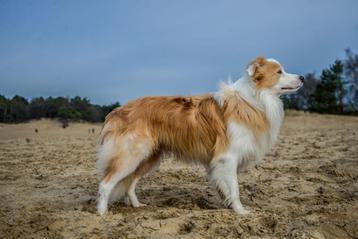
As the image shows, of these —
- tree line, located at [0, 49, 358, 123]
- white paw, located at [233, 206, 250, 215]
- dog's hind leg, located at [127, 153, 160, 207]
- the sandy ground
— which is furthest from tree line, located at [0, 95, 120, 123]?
white paw, located at [233, 206, 250, 215]

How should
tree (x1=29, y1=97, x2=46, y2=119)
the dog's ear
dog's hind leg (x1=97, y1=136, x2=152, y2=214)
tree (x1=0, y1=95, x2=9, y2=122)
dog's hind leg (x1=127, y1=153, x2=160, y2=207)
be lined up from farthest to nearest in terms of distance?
tree (x1=29, y1=97, x2=46, y2=119)
tree (x1=0, y1=95, x2=9, y2=122)
dog's hind leg (x1=127, y1=153, x2=160, y2=207)
the dog's ear
dog's hind leg (x1=97, y1=136, x2=152, y2=214)

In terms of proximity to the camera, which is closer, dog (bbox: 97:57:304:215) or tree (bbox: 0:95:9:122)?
dog (bbox: 97:57:304:215)

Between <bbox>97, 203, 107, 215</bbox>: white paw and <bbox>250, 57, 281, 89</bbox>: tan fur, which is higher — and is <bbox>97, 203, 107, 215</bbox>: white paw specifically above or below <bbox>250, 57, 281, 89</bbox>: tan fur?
below

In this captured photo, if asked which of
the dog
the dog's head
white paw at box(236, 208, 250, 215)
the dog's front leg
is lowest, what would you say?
white paw at box(236, 208, 250, 215)

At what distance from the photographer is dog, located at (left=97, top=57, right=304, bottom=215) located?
17.3ft

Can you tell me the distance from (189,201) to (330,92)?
1451 inches

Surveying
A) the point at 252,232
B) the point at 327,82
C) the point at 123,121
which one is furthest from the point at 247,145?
the point at 327,82

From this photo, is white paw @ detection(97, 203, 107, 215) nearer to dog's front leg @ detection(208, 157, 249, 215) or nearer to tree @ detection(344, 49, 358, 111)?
dog's front leg @ detection(208, 157, 249, 215)

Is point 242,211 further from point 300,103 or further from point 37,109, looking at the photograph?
point 300,103

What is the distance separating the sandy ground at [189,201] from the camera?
169 inches

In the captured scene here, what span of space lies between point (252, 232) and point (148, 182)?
352 centimetres

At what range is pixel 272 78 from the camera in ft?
18.2

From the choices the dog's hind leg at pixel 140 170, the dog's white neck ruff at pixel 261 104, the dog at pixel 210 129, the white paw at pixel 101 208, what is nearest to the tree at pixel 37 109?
the dog's hind leg at pixel 140 170

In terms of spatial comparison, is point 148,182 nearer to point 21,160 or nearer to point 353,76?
point 21,160
